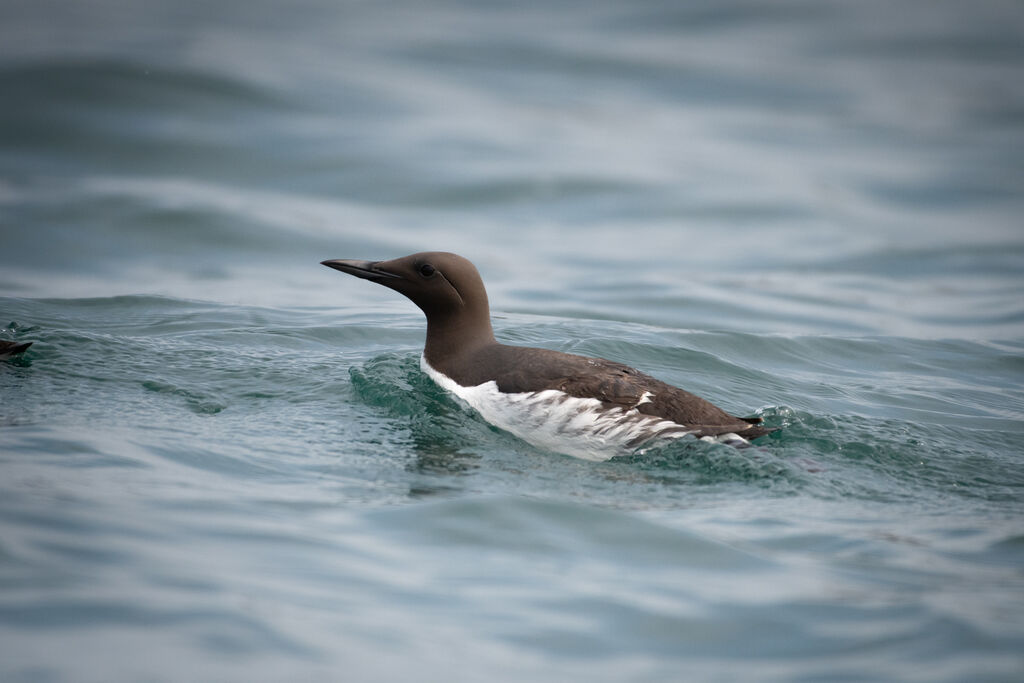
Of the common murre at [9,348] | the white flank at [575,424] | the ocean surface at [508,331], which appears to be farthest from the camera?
the common murre at [9,348]

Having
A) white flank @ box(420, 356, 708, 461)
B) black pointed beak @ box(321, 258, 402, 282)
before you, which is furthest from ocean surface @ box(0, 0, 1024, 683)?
black pointed beak @ box(321, 258, 402, 282)

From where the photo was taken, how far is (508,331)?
9.80 metres

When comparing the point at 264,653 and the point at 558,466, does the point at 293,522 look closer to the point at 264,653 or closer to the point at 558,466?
the point at 264,653

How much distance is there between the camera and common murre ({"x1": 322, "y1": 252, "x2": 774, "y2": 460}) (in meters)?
6.61

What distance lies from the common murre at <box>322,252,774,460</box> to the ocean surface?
19 centimetres

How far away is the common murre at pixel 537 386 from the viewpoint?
21.7 ft

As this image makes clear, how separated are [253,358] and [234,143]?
7.22m

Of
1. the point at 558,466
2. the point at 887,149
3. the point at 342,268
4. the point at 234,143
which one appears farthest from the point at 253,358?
the point at 887,149

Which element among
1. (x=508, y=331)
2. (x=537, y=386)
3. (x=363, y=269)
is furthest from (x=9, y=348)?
(x=508, y=331)

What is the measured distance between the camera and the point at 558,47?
759 inches

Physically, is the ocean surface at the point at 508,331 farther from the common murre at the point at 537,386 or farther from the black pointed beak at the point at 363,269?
the black pointed beak at the point at 363,269

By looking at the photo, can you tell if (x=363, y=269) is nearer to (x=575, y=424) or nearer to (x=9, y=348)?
(x=575, y=424)

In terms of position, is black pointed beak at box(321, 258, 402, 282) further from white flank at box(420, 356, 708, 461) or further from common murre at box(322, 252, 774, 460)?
white flank at box(420, 356, 708, 461)

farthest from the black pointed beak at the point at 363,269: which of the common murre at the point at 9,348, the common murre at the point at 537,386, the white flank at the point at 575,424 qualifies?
the common murre at the point at 9,348
